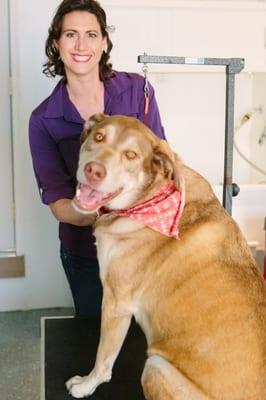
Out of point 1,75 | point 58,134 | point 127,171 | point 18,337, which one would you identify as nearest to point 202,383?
point 127,171

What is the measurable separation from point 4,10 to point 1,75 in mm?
309

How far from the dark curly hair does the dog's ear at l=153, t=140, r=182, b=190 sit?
1.92 feet

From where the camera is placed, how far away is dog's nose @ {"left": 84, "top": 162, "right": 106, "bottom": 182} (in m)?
1.32

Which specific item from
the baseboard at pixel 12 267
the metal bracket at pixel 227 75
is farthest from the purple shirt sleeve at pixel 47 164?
the baseboard at pixel 12 267

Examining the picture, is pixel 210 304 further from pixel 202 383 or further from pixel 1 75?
pixel 1 75

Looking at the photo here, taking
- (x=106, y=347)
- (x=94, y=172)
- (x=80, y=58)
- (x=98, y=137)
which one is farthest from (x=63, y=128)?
(x=106, y=347)

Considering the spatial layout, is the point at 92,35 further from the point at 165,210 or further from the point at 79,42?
the point at 165,210

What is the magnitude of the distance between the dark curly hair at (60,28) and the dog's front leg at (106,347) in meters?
0.79

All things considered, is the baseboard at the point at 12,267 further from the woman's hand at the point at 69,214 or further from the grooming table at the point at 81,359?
the woman's hand at the point at 69,214

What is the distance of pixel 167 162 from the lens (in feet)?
4.67

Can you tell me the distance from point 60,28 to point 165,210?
0.73 m

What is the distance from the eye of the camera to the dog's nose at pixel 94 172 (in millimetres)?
1322

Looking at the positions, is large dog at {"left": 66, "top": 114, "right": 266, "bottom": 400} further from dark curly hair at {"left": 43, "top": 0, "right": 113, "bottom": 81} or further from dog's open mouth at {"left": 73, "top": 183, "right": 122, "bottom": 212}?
dark curly hair at {"left": 43, "top": 0, "right": 113, "bottom": 81}

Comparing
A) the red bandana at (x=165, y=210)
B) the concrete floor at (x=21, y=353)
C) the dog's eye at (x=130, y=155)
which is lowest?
the concrete floor at (x=21, y=353)
